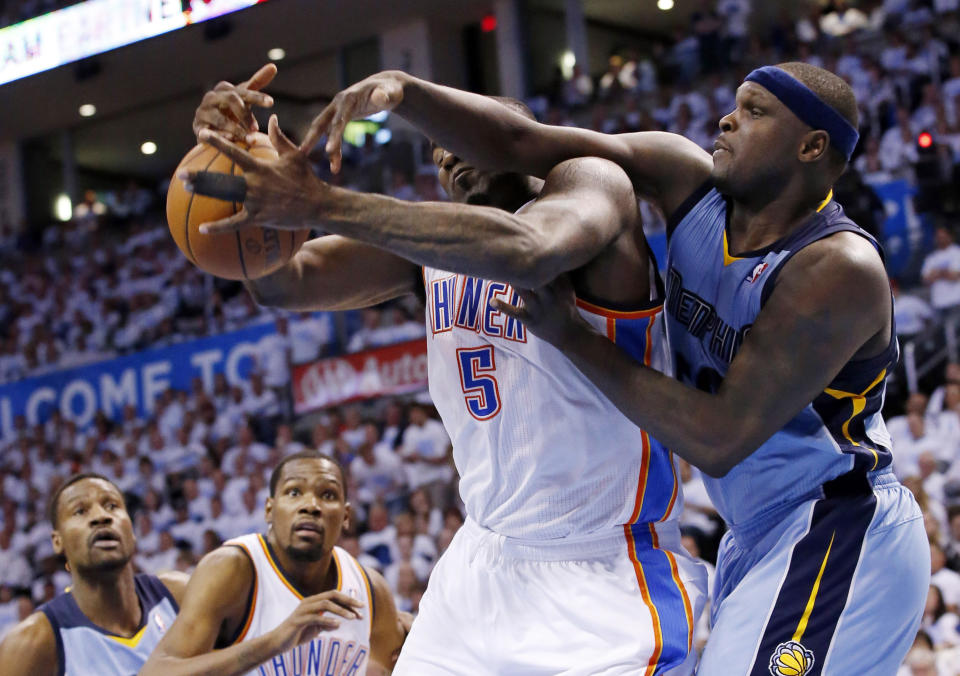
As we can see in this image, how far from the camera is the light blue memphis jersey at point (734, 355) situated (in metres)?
2.70

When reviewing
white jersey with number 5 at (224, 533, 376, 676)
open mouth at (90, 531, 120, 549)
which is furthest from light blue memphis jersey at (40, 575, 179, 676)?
white jersey with number 5 at (224, 533, 376, 676)

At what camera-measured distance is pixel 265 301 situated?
3.07m

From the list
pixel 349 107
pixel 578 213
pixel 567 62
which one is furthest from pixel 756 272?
pixel 567 62

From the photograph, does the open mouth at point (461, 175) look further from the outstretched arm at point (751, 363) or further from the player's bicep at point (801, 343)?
the player's bicep at point (801, 343)

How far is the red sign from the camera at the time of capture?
36.0ft

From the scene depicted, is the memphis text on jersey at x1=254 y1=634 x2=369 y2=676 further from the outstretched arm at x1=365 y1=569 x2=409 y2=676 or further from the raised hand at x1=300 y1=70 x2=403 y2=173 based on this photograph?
the raised hand at x1=300 y1=70 x2=403 y2=173

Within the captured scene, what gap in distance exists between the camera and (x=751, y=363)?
255 cm

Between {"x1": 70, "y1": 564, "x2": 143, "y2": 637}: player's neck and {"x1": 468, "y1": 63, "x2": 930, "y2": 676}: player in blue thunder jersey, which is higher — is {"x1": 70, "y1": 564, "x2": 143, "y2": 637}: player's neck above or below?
below

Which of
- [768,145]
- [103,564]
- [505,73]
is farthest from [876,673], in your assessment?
[505,73]

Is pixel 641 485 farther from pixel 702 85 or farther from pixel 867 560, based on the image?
pixel 702 85

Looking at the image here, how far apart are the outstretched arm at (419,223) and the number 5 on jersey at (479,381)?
1.75ft

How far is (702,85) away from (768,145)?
10196mm

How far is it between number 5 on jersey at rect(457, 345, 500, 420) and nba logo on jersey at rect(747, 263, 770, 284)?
2.11ft

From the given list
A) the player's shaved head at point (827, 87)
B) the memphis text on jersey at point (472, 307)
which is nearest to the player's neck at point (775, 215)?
the player's shaved head at point (827, 87)
